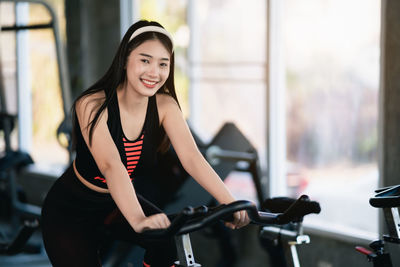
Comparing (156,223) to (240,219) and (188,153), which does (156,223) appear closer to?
(240,219)

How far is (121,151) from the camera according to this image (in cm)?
146

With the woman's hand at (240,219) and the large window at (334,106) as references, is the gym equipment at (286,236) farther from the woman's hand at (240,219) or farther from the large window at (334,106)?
the large window at (334,106)

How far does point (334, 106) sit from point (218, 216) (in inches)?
66.3

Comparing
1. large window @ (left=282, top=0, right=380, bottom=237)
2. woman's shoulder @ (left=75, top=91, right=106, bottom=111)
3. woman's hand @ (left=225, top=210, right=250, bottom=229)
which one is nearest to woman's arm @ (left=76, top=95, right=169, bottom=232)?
woman's shoulder @ (left=75, top=91, right=106, bottom=111)

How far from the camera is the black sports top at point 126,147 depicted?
→ 4.77ft

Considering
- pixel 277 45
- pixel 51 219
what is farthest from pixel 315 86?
pixel 51 219

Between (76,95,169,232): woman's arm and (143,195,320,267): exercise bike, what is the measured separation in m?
0.11

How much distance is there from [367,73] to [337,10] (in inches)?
14.0

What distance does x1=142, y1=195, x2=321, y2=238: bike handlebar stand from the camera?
1114 mm

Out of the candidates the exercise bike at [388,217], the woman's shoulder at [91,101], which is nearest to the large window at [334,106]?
the exercise bike at [388,217]

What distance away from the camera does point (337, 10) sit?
262 cm

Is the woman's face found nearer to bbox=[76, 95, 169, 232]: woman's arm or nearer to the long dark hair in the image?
the long dark hair

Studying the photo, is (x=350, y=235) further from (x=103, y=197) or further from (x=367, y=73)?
(x=103, y=197)

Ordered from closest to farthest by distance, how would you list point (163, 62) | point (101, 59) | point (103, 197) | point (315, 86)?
point (163, 62), point (103, 197), point (315, 86), point (101, 59)
